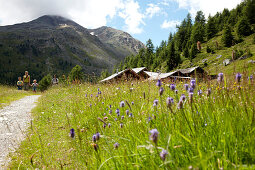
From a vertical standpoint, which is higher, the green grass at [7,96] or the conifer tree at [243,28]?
the conifer tree at [243,28]

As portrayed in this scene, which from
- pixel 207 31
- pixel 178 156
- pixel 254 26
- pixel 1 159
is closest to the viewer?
pixel 178 156

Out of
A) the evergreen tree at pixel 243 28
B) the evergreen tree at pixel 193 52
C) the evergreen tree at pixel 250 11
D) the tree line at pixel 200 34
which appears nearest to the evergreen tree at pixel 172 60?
the tree line at pixel 200 34

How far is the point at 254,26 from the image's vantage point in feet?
236

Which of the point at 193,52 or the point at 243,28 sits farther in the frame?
the point at 193,52

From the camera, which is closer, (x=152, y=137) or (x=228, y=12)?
(x=152, y=137)

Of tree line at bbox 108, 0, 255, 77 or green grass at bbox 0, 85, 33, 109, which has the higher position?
tree line at bbox 108, 0, 255, 77

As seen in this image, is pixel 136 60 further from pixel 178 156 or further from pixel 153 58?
pixel 178 156

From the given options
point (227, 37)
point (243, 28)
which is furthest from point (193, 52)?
point (243, 28)

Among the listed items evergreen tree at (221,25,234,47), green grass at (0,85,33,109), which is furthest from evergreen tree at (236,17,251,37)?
green grass at (0,85,33,109)

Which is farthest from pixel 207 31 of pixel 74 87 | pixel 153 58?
pixel 74 87

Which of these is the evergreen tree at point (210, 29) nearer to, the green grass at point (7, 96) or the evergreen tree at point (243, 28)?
the evergreen tree at point (243, 28)

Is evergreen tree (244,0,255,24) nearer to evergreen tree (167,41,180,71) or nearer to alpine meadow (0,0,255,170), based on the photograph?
evergreen tree (167,41,180,71)

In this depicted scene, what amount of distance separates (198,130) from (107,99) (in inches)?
163

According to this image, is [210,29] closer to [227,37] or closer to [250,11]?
[250,11]
